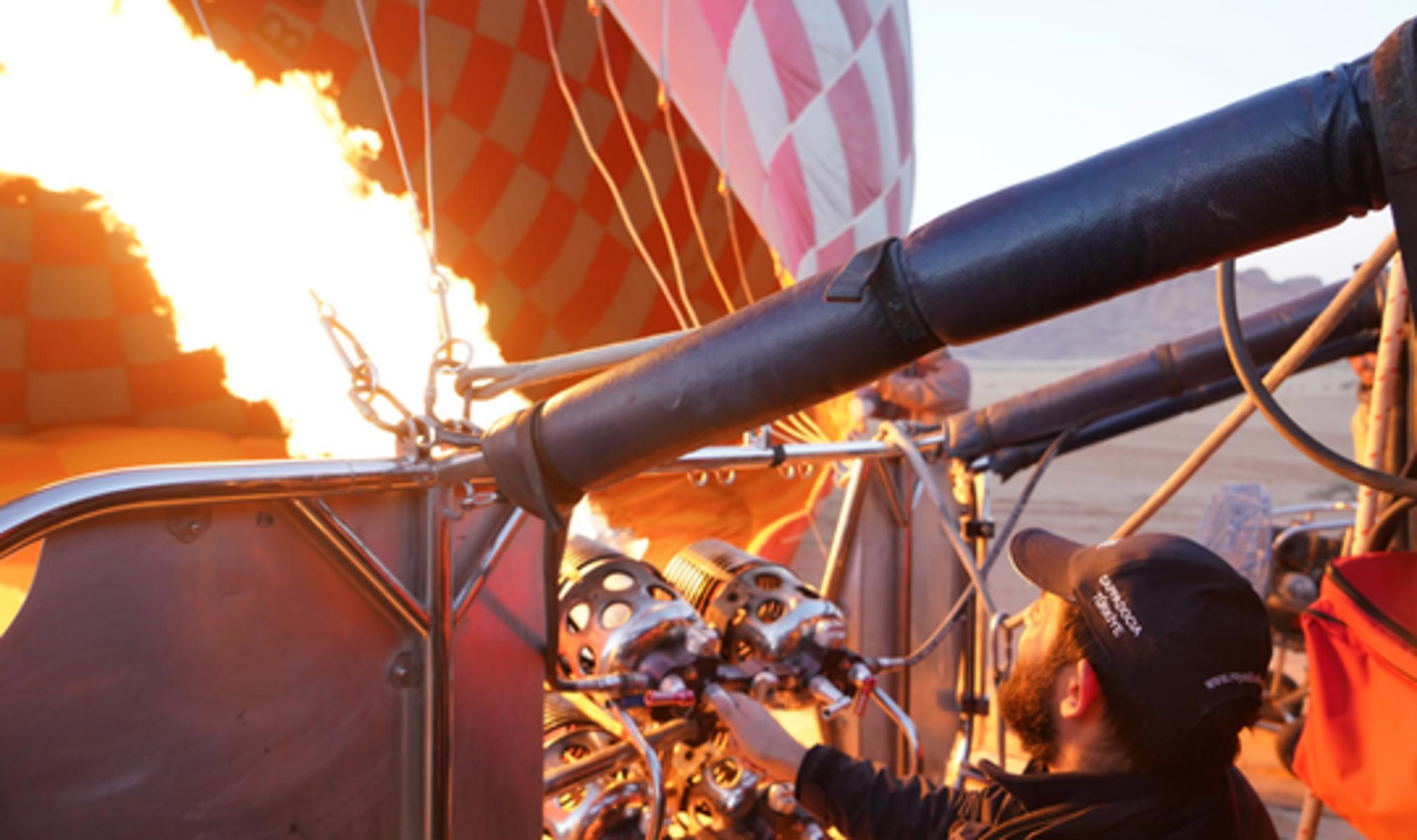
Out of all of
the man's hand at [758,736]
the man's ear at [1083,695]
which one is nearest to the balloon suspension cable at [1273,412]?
the man's ear at [1083,695]

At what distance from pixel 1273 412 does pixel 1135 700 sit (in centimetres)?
33

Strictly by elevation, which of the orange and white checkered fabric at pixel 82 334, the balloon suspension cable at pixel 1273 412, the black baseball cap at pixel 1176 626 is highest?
the orange and white checkered fabric at pixel 82 334

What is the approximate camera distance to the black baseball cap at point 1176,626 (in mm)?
1109

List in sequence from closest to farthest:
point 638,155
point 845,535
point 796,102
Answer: point 845,535 → point 638,155 → point 796,102

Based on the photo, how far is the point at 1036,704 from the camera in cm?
123

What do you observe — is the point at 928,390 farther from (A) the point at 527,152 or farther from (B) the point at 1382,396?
(B) the point at 1382,396

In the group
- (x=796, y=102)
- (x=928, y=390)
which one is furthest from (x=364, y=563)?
(x=928, y=390)

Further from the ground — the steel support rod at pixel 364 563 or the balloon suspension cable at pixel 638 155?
the balloon suspension cable at pixel 638 155

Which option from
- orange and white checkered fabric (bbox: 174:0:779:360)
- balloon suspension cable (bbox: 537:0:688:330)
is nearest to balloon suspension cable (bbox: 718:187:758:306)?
orange and white checkered fabric (bbox: 174:0:779:360)

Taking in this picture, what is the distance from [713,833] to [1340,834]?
228cm

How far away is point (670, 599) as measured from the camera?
1557mm

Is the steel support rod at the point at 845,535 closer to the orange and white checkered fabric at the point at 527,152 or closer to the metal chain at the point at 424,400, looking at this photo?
the metal chain at the point at 424,400

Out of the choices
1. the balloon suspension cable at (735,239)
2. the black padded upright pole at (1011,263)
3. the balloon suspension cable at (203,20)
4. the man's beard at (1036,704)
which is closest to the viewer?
the black padded upright pole at (1011,263)

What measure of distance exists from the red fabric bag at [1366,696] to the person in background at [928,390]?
415cm
